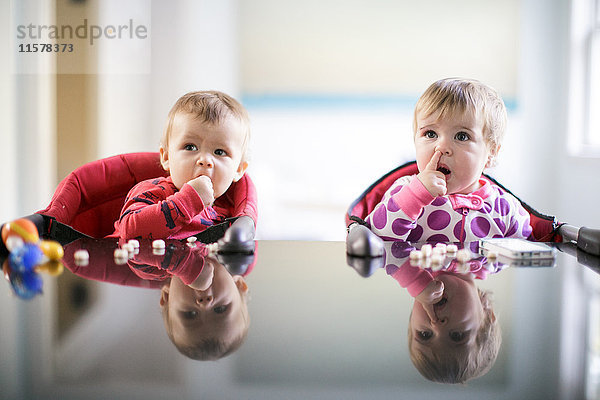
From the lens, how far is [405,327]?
0.60 metres

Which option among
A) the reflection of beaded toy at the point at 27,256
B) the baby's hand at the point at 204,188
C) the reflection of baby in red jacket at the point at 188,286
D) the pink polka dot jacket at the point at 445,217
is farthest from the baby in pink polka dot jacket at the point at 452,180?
the reflection of beaded toy at the point at 27,256

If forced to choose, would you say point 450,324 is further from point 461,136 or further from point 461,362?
point 461,136

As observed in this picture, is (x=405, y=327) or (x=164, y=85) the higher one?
(x=164, y=85)

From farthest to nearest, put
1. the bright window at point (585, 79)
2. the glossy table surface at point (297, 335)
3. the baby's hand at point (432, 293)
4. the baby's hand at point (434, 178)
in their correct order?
the bright window at point (585, 79) → the baby's hand at point (434, 178) → the baby's hand at point (432, 293) → the glossy table surface at point (297, 335)

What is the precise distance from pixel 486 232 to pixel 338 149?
285 cm

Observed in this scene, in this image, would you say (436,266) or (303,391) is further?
(436,266)

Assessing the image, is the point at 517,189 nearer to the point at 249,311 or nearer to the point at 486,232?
the point at 486,232

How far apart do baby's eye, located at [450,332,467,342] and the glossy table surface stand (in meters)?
0.04

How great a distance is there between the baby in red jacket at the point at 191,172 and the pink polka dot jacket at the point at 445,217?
1.21ft

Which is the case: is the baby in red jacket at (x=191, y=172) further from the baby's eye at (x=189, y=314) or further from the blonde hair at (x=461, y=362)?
the blonde hair at (x=461, y=362)

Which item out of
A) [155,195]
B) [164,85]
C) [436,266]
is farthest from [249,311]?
[164,85]

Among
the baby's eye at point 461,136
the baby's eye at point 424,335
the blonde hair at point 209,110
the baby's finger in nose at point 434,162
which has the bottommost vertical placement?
the baby's eye at point 424,335

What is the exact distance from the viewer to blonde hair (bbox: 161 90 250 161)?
1444 mm

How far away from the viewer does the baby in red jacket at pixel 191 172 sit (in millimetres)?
1311
